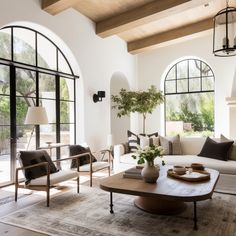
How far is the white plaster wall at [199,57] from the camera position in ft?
22.9

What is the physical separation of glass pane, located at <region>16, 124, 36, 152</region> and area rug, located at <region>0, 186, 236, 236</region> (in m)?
1.52

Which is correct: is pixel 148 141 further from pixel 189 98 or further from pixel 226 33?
pixel 189 98

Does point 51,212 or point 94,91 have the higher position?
point 94,91

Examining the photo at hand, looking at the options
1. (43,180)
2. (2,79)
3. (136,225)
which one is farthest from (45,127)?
(136,225)

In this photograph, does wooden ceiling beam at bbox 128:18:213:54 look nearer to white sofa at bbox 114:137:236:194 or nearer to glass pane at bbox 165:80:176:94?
glass pane at bbox 165:80:176:94

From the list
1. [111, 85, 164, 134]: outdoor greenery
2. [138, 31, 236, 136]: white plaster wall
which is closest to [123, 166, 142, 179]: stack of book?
[111, 85, 164, 134]: outdoor greenery

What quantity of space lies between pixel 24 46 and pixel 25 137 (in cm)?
172

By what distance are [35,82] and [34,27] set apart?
1.02 meters

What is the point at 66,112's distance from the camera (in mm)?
5793

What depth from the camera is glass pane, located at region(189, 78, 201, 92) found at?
756 cm

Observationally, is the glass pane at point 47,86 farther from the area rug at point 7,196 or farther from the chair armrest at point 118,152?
the area rug at point 7,196

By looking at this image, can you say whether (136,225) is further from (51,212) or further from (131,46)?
(131,46)

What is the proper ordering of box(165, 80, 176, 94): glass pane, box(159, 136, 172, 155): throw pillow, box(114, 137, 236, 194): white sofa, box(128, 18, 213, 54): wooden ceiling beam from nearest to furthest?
box(114, 137, 236, 194): white sofa
box(159, 136, 172, 155): throw pillow
box(128, 18, 213, 54): wooden ceiling beam
box(165, 80, 176, 94): glass pane

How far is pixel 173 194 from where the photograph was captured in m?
2.66
